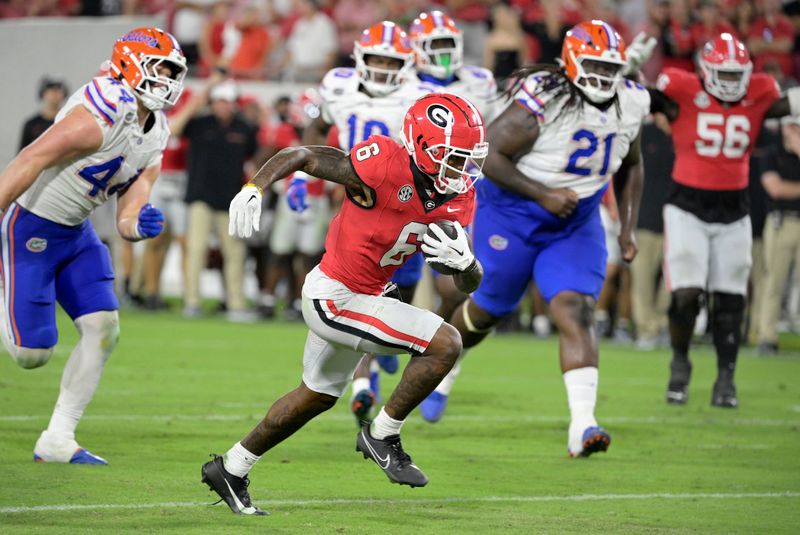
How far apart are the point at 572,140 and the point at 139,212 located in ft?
8.05

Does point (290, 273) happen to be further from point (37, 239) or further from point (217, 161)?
point (37, 239)

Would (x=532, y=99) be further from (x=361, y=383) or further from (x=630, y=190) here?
(x=361, y=383)

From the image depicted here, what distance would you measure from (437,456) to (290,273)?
27.8ft

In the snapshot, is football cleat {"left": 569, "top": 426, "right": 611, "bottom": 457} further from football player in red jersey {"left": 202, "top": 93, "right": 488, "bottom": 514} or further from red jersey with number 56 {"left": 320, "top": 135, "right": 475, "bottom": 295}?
red jersey with number 56 {"left": 320, "top": 135, "right": 475, "bottom": 295}

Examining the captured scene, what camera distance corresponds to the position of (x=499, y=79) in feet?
44.6

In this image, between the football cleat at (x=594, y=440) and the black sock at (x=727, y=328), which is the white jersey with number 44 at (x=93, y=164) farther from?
the black sock at (x=727, y=328)

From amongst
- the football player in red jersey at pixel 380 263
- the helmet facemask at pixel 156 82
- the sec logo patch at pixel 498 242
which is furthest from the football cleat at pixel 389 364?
the football player in red jersey at pixel 380 263

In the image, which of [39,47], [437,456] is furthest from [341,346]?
[39,47]

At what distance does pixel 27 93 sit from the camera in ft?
53.6

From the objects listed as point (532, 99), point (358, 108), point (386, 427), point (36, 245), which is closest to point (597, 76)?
point (532, 99)

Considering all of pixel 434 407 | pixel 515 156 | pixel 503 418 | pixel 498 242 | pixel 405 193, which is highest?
pixel 405 193

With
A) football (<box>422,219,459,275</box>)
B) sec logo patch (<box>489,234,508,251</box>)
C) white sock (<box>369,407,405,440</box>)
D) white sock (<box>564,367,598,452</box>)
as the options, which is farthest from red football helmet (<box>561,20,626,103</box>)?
white sock (<box>369,407,405,440</box>)

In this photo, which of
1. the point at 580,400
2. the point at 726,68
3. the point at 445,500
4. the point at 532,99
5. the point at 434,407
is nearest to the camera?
the point at 445,500

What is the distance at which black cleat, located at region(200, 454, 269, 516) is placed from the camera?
508 centimetres
